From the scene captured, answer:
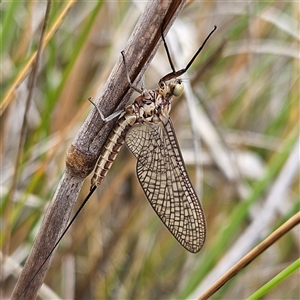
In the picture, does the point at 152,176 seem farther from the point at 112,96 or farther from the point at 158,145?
the point at 112,96

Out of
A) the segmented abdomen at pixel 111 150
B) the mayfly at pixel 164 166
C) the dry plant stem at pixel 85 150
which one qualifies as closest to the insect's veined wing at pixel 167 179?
the mayfly at pixel 164 166

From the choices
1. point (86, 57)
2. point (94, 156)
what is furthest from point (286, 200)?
point (94, 156)

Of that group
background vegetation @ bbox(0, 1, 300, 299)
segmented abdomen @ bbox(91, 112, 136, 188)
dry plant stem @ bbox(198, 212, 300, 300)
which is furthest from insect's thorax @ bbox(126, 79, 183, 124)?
dry plant stem @ bbox(198, 212, 300, 300)

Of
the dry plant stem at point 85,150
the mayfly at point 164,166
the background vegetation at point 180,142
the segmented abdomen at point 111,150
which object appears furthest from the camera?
the background vegetation at point 180,142

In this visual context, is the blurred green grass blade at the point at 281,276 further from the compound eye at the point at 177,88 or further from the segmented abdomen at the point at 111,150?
the compound eye at the point at 177,88

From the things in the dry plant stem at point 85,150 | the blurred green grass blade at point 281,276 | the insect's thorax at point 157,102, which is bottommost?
the blurred green grass blade at point 281,276

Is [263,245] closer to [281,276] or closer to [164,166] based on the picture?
[281,276]

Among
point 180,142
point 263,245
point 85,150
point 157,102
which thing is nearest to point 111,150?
point 85,150
